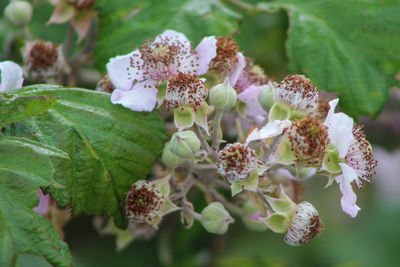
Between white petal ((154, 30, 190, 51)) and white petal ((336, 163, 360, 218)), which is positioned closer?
white petal ((336, 163, 360, 218))

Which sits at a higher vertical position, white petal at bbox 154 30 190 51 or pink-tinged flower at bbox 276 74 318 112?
white petal at bbox 154 30 190 51

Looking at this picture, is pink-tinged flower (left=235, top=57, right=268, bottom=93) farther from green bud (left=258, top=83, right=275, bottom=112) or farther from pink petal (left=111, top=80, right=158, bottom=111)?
pink petal (left=111, top=80, right=158, bottom=111)

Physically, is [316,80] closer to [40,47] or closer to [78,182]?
[78,182]

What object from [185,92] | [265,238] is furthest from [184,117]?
[265,238]

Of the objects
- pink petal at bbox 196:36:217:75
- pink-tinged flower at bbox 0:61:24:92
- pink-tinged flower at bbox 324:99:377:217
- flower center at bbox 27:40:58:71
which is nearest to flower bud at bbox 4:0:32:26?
flower center at bbox 27:40:58:71

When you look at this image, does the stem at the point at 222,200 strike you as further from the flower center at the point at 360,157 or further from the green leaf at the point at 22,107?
the green leaf at the point at 22,107

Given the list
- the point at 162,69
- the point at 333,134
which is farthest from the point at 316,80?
the point at 162,69

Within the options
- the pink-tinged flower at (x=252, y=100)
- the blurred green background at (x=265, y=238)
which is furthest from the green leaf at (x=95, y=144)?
the blurred green background at (x=265, y=238)
